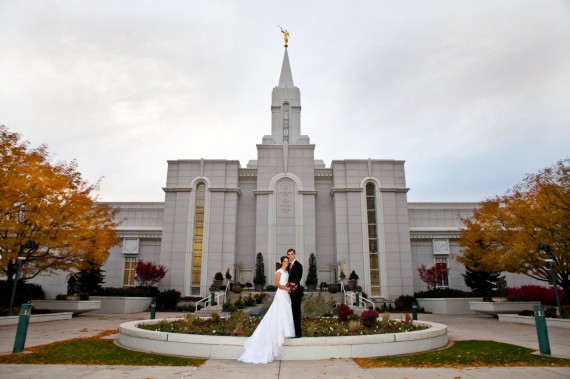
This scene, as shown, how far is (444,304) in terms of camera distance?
28156mm

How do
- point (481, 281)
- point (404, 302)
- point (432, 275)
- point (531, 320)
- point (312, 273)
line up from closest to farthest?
point (531, 320)
point (481, 281)
point (404, 302)
point (312, 273)
point (432, 275)

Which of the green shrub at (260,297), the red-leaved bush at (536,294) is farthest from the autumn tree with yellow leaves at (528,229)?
the green shrub at (260,297)

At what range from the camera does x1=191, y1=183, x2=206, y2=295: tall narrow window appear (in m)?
31.5

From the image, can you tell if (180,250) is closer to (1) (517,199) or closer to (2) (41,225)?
(2) (41,225)

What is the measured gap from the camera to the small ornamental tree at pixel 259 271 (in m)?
29.8

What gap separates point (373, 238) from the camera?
32.5 m

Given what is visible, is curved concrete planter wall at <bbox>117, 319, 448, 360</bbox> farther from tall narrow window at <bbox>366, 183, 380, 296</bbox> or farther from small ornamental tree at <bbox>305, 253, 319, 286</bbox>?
tall narrow window at <bbox>366, 183, 380, 296</bbox>

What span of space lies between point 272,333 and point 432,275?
25051 mm

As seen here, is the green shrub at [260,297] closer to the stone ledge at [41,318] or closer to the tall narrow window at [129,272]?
the stone ledge at [41,318]

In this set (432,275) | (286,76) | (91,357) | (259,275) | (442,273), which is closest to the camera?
(91,357)

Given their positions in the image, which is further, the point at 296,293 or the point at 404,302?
the point at 404,302

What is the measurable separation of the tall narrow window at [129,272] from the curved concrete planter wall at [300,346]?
25657mm

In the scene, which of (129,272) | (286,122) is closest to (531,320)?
(286,122)

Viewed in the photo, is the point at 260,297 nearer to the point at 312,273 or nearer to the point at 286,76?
the point at 312,273
